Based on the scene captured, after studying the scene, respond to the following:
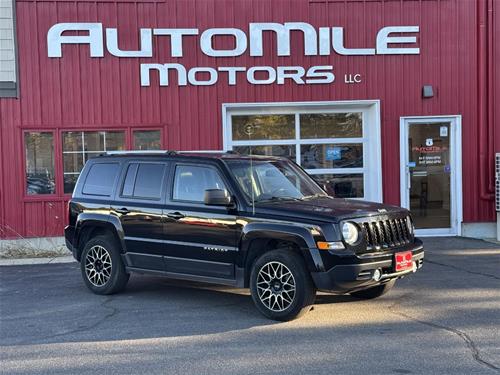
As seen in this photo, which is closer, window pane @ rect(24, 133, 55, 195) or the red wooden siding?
the red wooden siding

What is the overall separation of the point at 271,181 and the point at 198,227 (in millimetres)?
1093

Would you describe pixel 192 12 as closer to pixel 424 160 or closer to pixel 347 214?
pixel 424 160

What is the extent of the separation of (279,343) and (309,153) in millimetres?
7165

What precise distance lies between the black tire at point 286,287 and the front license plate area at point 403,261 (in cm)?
97

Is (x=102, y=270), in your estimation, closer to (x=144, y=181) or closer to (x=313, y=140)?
(x=144, y=181)

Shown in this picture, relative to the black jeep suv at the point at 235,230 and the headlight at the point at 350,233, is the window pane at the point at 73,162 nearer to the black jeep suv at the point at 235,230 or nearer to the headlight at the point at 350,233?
the black jeep suv at the point at 235,230

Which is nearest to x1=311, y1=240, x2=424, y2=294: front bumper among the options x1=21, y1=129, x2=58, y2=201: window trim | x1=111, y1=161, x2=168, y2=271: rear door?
x1=111, y1=161, x2=168, y2=271: rear door

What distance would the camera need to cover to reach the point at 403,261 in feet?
20.2

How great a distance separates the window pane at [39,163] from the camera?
37.8 feet

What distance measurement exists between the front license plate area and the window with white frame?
5739mm

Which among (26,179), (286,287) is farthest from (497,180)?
(26,179)

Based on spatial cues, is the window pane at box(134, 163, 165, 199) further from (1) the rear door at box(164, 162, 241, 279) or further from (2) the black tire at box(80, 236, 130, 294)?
(2) the black tire at box(80, 236, 130, 294)

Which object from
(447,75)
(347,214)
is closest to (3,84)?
(347,214)

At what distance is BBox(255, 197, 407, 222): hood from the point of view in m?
5.92
